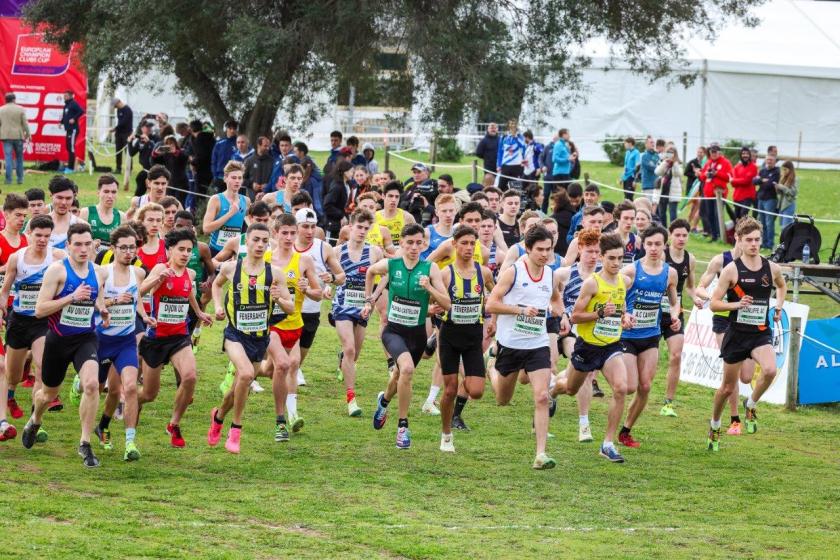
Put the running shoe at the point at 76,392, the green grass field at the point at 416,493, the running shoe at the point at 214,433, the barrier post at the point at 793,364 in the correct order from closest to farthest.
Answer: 1. the green grass field at the point at 416,493
2. the running shoe at the point at 214,433
3. the running shoe at the point at 76,392
4. the barrier post at the point at 793,364

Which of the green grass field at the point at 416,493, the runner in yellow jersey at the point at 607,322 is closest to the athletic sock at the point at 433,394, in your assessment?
the green grass field at the point at 416,493

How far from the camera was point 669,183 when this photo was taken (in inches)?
1027

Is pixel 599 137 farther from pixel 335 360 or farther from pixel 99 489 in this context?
pixel 99 489

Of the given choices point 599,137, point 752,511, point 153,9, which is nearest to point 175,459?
point 752,511

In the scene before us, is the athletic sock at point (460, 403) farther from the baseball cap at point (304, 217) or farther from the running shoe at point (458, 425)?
the baseball cap at point (304, 217)

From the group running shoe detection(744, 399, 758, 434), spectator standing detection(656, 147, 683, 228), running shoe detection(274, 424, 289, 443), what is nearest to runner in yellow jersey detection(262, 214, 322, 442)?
running shoe detection(274, 424, 289, 443)

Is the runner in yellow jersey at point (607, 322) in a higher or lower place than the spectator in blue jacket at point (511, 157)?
lower

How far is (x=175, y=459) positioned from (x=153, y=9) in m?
12.8

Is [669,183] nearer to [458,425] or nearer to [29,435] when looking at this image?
[458,425]

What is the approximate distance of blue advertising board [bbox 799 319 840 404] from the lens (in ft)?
47.8

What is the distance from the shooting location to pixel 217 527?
8320mm

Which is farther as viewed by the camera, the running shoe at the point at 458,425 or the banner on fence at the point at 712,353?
the banner on fence at the point at 712,353

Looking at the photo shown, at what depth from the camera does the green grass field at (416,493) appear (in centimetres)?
811

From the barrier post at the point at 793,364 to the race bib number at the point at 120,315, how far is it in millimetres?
7527
